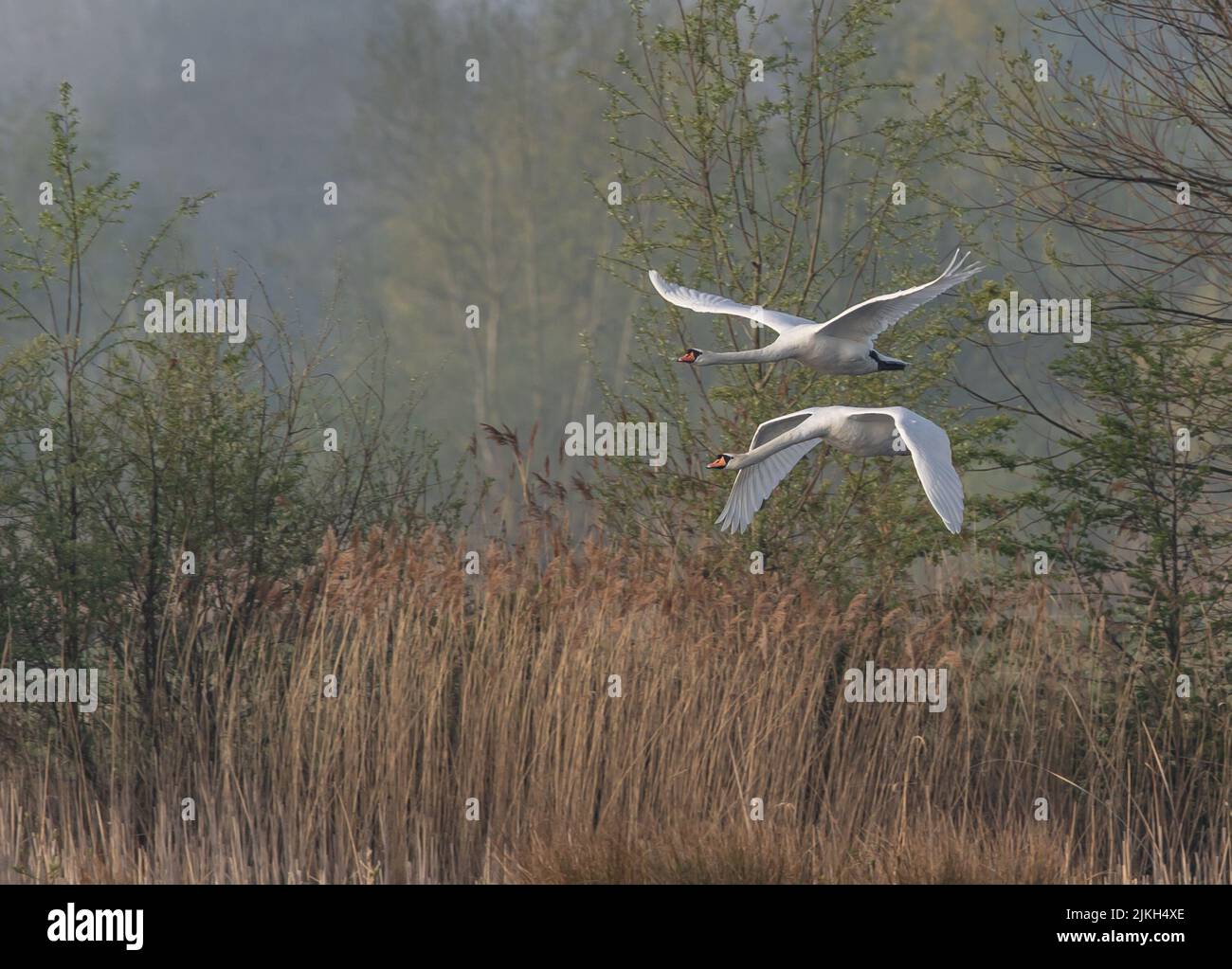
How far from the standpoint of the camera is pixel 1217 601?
26.2 ft

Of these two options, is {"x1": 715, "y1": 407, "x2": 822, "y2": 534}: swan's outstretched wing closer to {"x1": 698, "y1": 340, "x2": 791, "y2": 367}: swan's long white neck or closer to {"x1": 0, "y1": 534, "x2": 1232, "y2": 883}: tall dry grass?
{"x1": 698, "y1": 340, "x2": 791, "y2": 367}: swan's long white neck

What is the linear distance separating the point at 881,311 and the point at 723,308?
30.5 inches

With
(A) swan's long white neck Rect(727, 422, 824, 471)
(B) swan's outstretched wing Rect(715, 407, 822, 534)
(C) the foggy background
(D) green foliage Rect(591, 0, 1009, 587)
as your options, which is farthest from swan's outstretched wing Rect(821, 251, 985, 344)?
(C) the foggy background

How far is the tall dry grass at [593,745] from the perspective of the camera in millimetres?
6492

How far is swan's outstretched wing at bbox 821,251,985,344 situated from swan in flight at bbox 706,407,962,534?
0.29 metres

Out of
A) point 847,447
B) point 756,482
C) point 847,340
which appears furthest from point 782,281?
→ point 847,447

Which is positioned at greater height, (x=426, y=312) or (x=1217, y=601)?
(x=426, y=312)

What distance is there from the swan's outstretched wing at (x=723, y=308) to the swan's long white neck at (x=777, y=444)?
1.37 feet

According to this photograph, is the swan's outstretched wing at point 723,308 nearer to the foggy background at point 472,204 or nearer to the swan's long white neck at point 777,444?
the swan's long white neck at point 777,444

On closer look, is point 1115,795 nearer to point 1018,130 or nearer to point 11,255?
point 1018,130

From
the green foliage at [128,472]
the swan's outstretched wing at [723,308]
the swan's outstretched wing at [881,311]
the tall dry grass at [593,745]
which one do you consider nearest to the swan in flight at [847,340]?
the swan's outstretched wing at [881,311]

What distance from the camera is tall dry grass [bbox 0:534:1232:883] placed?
6.49 meters
